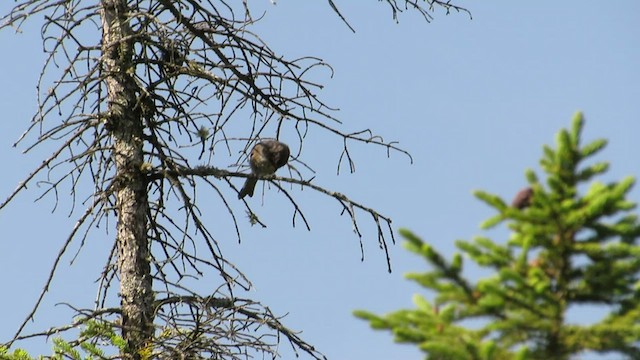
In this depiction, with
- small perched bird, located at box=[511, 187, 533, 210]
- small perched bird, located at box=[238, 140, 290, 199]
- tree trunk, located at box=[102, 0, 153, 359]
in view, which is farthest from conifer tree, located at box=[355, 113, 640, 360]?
small perched bird, located at box=[238, 140, 290, 199]

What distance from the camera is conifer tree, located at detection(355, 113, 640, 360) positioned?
9.77 feet

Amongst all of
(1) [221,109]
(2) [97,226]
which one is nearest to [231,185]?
(1) [221,109]


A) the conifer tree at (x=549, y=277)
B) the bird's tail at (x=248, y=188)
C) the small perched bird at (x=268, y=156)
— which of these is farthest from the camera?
the small perched bird at (x=268, y=156)

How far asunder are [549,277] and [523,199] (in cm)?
26

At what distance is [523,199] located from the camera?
10.2 ft

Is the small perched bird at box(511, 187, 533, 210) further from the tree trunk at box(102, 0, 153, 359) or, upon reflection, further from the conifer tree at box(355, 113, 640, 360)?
the tree trunk at box(102, 0, 153, 359)

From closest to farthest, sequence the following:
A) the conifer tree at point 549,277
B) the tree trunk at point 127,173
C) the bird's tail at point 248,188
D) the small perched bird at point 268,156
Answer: the conifer tree at point 549,277
the tree trunk at point 127,173
the bird's tail at point 248,188
the small perched bird at point 268,156

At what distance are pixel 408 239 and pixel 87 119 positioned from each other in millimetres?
4273

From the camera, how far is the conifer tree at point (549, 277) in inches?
117

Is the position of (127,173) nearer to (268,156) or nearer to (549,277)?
(268,156)

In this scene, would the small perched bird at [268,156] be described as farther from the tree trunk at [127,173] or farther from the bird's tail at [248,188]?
the tree trunk at [127,173]

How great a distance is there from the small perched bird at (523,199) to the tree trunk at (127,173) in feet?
12.6

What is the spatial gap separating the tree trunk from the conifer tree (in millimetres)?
3728

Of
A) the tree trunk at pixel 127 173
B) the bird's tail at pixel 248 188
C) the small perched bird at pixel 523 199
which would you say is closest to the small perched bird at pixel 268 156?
the bird's tail at pixel 248 188
